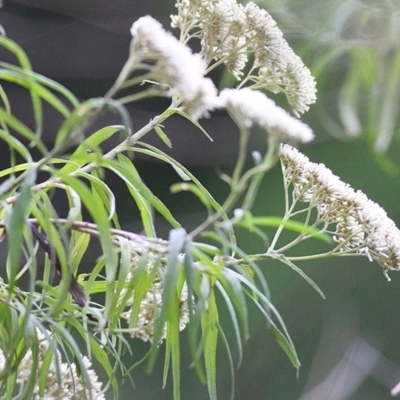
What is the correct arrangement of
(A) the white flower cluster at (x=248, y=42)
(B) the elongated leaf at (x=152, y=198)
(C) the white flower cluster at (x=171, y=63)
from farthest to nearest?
(A) the white flower cluster at (x=248, y=42)
(B) the elongated leaf at (x=152, y=198)
(C) the white flower cluster at (x=171, y=63)

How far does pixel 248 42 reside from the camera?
625 millimetres

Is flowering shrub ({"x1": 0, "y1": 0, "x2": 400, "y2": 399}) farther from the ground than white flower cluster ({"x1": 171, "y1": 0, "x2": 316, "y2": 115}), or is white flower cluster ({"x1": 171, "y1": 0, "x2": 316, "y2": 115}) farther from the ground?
white flower cluster ({"x1": 171, "y1": 0, "x2": 316, "y2": 115})

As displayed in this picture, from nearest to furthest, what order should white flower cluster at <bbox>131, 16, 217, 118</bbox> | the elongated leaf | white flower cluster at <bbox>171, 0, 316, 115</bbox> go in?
white flower cluster at <bbox>131, 16, 217, 118</bbox> < the elongated leaf < white flower cluster at <bbox>171, 0, 316, 115</bbox>

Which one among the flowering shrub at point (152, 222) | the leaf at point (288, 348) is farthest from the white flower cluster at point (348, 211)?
the leaf at point (288, 348)

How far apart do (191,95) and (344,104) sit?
0.62m

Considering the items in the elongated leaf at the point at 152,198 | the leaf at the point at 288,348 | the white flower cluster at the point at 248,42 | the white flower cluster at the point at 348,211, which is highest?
the white flower cluster at the point at 248,42

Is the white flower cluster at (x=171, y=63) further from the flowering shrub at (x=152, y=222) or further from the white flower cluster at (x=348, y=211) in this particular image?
the white flower cluster at (x=348, y=211)

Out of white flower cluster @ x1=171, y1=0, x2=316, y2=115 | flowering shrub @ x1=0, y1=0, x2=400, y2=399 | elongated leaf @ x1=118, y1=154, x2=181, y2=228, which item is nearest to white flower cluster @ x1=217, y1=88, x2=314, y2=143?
flowering shrub @ x1=0, y1=0, x2=400, y2=399

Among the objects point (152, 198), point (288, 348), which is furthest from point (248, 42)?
point (288, 348)

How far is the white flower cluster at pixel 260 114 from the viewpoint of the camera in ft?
1.31

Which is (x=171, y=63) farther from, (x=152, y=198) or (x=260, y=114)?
(x=152, y=198)

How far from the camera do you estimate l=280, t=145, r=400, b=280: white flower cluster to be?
0.61 metres

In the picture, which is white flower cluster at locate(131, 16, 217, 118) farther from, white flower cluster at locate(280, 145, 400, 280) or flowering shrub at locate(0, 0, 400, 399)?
white flower cluster at locate(280, 145, 400, 280)

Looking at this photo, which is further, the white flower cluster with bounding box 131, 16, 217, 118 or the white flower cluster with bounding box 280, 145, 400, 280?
the white flower cluster with bounding box 280, 145, 400, 280
